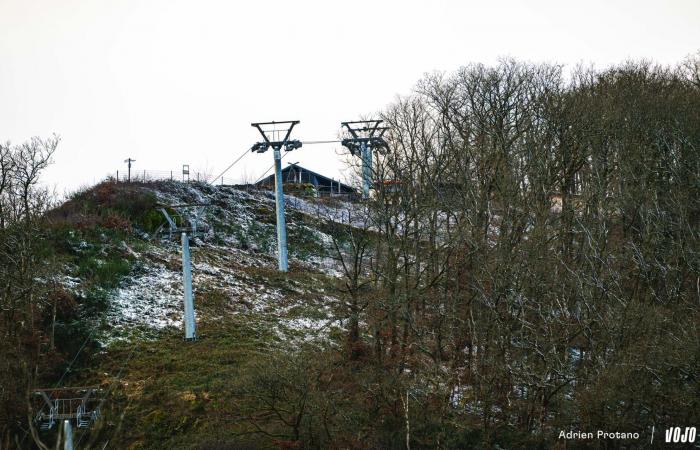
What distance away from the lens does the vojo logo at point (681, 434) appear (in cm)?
1591

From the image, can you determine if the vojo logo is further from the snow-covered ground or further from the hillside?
the snow-covered ground

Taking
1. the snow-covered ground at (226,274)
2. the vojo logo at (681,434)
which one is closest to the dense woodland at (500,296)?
the vojo logo at (681,434)

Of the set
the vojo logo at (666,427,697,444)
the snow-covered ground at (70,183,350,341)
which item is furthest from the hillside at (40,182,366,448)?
the vojo logo at (666,427,697,444)

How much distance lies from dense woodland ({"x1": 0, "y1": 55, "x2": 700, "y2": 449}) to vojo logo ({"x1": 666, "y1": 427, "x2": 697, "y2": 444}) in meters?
0.30

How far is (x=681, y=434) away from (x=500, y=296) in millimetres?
5755

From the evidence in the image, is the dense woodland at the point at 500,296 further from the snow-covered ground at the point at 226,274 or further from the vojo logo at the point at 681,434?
the snow-covered ground at the point at 226,274

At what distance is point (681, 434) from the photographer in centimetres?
1620

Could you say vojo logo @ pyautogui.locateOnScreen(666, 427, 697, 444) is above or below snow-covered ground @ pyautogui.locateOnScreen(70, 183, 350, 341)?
below

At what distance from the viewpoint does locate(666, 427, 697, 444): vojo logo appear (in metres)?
15.9

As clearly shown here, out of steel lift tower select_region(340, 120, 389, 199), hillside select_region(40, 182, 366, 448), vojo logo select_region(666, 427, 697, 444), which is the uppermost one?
steel lift tower select_region(340, 120, 389, 199)

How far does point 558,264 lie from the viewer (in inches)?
868

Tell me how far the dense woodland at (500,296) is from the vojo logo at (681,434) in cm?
30

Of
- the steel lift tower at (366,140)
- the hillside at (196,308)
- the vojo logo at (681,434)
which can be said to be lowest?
the vojo logo at (681,434)

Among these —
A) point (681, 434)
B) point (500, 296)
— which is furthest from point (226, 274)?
point (681, 434)
